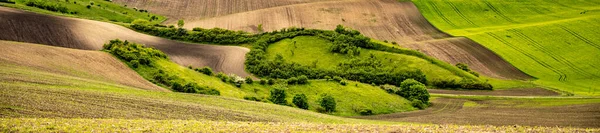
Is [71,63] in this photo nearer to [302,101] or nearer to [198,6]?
[302,101]

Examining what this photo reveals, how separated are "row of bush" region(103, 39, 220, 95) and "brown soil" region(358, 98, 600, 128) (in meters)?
25.1

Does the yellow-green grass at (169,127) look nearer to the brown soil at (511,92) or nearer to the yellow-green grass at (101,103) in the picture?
the yellow-green grass at (101,103)

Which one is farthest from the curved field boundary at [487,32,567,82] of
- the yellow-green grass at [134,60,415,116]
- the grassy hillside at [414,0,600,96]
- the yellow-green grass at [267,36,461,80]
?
the yellow-green grass at [134,60,415,116]

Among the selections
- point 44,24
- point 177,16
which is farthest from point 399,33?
point 44,24

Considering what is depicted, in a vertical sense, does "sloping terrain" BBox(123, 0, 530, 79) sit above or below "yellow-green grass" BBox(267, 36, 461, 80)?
above

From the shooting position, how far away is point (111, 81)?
242 ft

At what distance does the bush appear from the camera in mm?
101000

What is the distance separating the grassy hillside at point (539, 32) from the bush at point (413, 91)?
101ft

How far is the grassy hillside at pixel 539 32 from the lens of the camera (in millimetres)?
132000

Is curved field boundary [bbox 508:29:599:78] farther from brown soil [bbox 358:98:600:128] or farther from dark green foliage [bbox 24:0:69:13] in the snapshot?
dark green foliage [bbox 24:0:69:13]

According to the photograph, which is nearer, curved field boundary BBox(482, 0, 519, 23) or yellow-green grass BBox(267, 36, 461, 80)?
yellow-green grass BBox(267, 36, 461, 80)

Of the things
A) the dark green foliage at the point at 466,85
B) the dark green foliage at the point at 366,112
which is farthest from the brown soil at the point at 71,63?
the dark green foliage at the point at 466,85

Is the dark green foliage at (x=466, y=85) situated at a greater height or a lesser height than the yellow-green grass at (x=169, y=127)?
greater

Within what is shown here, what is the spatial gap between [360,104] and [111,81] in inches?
1521
